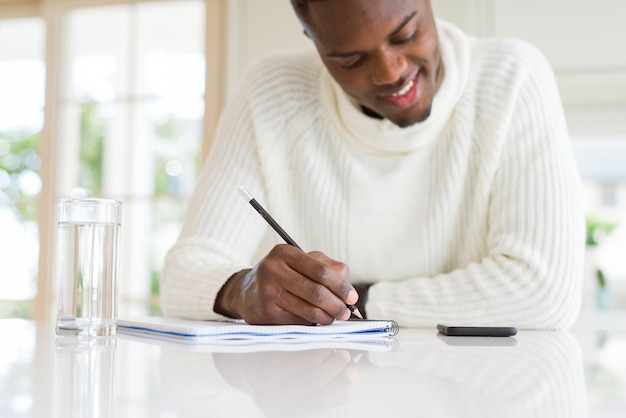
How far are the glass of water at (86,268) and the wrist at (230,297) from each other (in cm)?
26

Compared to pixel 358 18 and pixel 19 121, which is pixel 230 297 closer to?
pixel 358 18

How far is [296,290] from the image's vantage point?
963mm

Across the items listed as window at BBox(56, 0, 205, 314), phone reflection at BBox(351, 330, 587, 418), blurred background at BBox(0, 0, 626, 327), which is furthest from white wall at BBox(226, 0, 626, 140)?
phone reflection at BBox(351, 330, 587, 418)

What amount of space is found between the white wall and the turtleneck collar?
3.94 ft

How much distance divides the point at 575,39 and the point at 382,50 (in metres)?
1.61

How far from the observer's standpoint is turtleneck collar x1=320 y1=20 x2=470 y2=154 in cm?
149

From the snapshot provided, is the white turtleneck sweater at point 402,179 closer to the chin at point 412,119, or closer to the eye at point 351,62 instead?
the chin at point 412,119

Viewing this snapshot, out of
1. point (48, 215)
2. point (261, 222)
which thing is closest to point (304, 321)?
point (261, 222)

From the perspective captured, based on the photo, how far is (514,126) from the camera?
4.71 ft

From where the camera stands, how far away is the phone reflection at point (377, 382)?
0.41 metres

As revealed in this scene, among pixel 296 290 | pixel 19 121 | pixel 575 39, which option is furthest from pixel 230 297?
pixel 19 121

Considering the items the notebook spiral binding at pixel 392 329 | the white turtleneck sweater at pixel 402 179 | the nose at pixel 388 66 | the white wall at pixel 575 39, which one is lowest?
the notebook spiral binding at pixel 392 329

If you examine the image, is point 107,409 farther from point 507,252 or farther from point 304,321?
point 507,252

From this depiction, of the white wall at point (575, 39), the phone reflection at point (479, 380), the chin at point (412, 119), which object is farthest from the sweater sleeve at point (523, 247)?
the white wall at point (575, 39)
